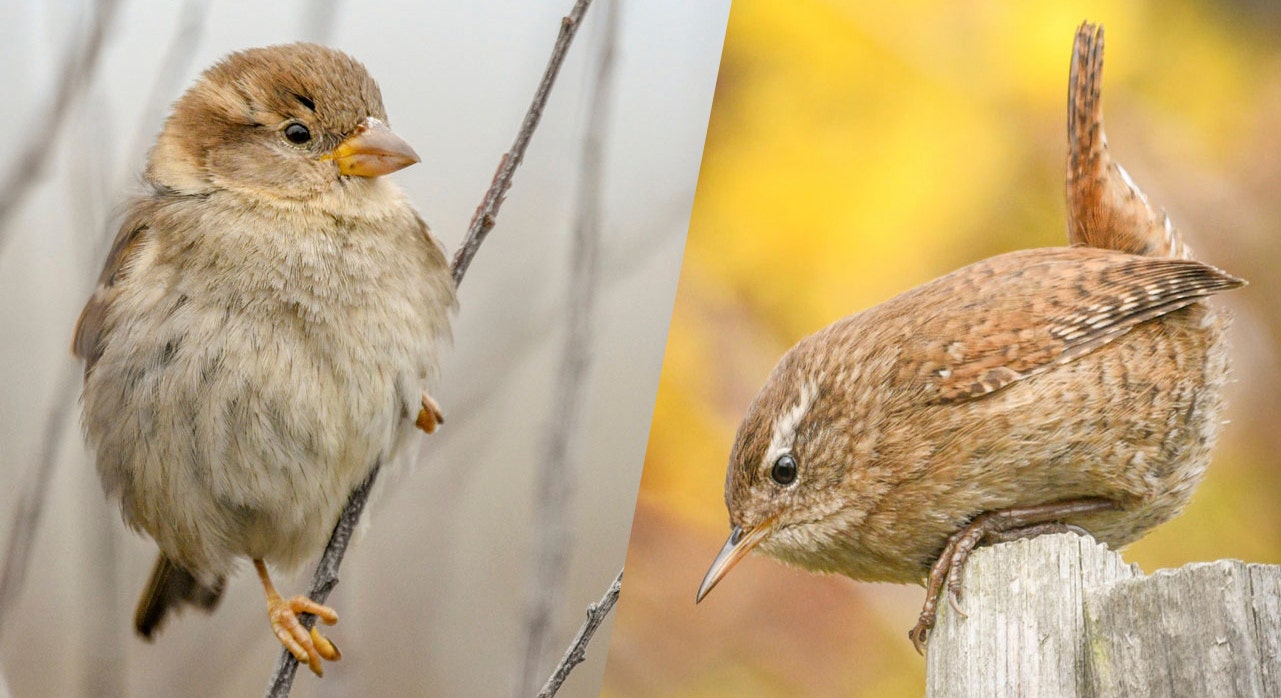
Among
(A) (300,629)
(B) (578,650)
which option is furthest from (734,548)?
(A) (300,629)

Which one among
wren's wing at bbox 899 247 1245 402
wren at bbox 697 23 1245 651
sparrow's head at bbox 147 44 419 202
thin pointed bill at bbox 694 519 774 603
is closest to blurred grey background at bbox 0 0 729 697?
sparrow's head at bbox 147 44 419 202

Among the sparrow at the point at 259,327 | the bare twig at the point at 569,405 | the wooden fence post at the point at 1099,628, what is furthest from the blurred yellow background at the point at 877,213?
the sparrow at the point at 259,327

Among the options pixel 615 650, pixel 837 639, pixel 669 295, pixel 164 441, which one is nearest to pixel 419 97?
pixel 669 295

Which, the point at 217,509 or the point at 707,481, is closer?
the point at 217,509

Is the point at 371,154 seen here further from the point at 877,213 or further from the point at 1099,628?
the point at 1099,628

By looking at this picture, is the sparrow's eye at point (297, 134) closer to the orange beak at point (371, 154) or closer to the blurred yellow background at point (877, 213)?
the orange beak at point (371, 154)

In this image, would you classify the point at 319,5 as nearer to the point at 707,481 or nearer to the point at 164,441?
the point at 164,441
